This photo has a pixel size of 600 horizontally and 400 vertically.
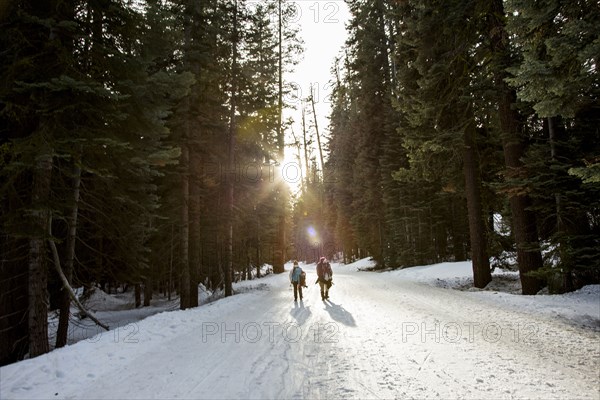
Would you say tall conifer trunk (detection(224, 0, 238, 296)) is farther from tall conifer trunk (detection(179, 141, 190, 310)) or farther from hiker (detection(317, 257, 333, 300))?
hiker (detection(317, 257, 333, 300))

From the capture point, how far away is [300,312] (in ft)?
36.7

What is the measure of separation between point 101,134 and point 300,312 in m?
7.58

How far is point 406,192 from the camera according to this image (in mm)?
28094

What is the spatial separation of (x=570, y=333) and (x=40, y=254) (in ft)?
35.4

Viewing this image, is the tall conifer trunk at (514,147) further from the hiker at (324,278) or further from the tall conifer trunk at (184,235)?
the tall conifer trunk at (184,235)

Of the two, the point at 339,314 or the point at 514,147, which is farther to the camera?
the point at 514,147

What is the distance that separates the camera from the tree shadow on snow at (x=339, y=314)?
9180 millimetres

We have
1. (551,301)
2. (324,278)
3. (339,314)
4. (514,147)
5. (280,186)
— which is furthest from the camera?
(280,186)

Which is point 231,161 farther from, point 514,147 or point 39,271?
point 514,147

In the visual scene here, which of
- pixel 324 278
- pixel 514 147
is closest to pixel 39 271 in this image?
pixel 324 278

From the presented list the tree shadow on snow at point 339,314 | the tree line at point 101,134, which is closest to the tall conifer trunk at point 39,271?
the tree line at point 101,134

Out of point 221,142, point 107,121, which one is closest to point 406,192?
point 221,142

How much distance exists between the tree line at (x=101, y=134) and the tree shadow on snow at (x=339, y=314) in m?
5.96

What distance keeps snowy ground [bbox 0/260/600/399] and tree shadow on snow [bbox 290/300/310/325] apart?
151 millimetres
